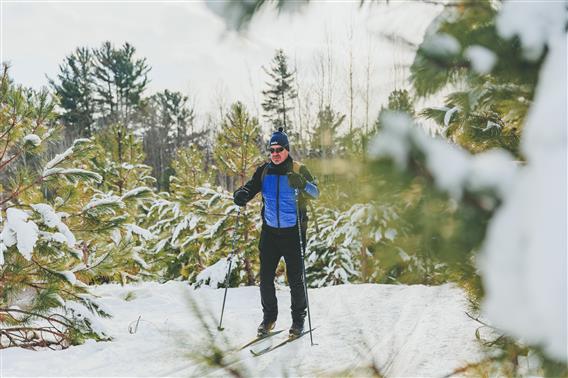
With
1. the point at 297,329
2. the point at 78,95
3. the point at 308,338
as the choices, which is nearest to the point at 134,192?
the point at 297,329

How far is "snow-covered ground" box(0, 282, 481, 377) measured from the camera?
10.8ft

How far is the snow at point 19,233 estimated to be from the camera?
3617 mm

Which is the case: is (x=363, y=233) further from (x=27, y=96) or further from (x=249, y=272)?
(x=249, y=272)

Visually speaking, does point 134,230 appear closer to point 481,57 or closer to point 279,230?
point 279,230

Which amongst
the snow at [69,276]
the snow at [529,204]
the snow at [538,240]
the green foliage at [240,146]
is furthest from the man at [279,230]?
the green foliage at [240,146]

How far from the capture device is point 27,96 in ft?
14.1

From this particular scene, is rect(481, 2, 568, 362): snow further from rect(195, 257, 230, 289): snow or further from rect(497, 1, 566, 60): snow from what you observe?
rect(195, 257, 230, 289): snow

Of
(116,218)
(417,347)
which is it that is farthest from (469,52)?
(116,218)

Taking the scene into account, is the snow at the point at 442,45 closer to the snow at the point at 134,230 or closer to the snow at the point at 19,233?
the snow at the point at 19,233

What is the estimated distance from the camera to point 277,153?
4.24 meters

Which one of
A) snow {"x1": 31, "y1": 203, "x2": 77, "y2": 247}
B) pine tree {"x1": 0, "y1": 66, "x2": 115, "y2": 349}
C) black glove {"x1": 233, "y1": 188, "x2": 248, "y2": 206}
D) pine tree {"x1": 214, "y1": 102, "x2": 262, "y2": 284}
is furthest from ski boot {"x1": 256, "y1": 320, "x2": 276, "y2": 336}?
pine tree {"x1": 214, "y1": 102, "x2": 262, "y2": 284}

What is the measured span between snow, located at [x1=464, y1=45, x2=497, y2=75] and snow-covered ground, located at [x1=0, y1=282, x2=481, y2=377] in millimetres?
1579

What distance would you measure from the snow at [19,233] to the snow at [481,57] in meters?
3.82

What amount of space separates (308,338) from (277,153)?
1860 mm
